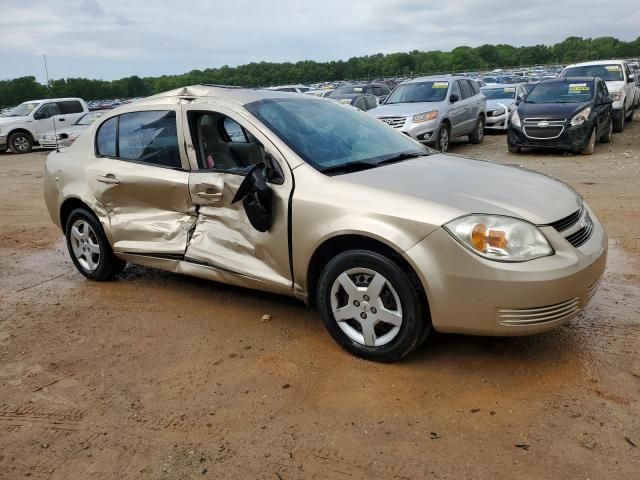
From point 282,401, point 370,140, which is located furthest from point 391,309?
point 370,140

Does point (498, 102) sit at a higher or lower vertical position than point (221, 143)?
higher

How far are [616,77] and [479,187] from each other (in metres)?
15.8

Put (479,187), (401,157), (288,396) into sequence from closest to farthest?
(288,396) → (479,187) → (401,157)

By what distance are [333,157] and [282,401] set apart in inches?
66.0

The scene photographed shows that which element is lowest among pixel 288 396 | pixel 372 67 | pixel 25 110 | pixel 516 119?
pixel 288 396

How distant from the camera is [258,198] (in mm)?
3873

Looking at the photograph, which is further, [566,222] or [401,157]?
[401,157]

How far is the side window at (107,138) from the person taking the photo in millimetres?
5194

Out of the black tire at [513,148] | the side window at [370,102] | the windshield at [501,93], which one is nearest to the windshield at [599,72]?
the windshield at [501,93]

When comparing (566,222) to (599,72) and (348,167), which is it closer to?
(348,167)

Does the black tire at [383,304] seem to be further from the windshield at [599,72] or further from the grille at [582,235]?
the windshield at [599,72]

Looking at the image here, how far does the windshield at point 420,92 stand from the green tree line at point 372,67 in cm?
4473

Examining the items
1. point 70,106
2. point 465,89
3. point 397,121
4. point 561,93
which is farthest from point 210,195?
point 70,106

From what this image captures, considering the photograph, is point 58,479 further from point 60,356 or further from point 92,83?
point 92,83
